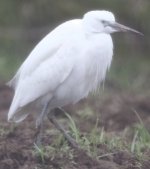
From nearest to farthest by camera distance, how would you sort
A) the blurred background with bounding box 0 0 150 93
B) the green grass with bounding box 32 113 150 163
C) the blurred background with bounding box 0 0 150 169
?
1. the green grass with bounding box 32 113 150 163
2. the blurred background with bounding box 0 0 150 169
3. the blurred background with bounding box 0 0 150 93

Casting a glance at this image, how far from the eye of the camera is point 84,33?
26.2 ft

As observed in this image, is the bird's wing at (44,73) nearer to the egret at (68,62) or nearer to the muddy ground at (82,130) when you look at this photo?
the egret at (68,62)

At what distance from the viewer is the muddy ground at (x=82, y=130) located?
24.0 ft

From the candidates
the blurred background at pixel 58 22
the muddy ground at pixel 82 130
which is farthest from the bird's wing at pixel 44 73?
the blurred background at pixel 58 22

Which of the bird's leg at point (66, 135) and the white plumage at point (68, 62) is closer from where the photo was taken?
the bird's leg at point (66, 135)

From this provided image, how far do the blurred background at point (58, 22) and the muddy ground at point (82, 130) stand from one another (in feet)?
12.7

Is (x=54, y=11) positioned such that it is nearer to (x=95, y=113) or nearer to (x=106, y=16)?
(x=95, y=113)

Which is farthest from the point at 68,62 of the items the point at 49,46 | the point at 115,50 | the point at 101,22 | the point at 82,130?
the point at 115,50

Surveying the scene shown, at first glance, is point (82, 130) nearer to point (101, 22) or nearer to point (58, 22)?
point (101, 22)

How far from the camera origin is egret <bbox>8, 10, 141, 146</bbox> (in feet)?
26.0

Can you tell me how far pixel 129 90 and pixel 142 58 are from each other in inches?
112

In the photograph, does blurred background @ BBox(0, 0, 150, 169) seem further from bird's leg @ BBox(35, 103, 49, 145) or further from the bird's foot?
bird's leg @ BBox(35, 103, 49, 145)

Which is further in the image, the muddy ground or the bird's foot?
the bird's foot

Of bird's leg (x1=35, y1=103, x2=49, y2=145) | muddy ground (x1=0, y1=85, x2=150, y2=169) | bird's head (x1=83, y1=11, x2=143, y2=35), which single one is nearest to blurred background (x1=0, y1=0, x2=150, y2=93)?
muddy ground (x1=0, y1=85, x2=150, y2=169)
